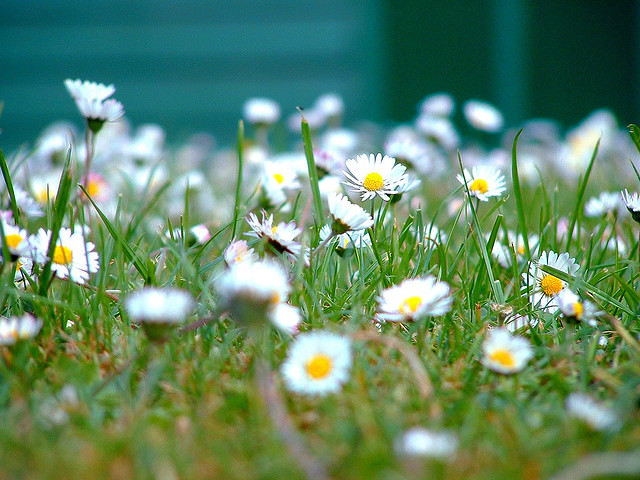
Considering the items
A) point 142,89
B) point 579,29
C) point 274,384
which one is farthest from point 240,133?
point 142,89

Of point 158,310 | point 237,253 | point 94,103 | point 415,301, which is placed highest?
point 94,103

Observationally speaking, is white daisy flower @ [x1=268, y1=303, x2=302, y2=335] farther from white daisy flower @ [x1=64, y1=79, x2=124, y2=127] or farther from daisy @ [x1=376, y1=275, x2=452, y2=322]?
white daisy flower @ [x1=64, y1=79, x2=124, y2=127]

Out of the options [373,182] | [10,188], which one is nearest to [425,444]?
[373,182]

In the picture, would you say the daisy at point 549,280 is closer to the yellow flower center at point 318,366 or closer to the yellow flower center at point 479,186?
the yellow flower center at point 479,186

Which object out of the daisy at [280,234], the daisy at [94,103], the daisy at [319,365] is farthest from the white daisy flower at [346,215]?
the daisy at [94,103]

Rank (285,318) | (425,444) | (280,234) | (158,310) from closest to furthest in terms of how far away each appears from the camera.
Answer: (425,444)
(158,310)
(285,318)
(280,234)

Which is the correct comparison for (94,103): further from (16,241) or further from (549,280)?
(549,280)

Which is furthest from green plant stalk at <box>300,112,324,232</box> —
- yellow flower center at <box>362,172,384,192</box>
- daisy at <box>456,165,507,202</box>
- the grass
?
daisy at <box>456,165,507,202</box>
